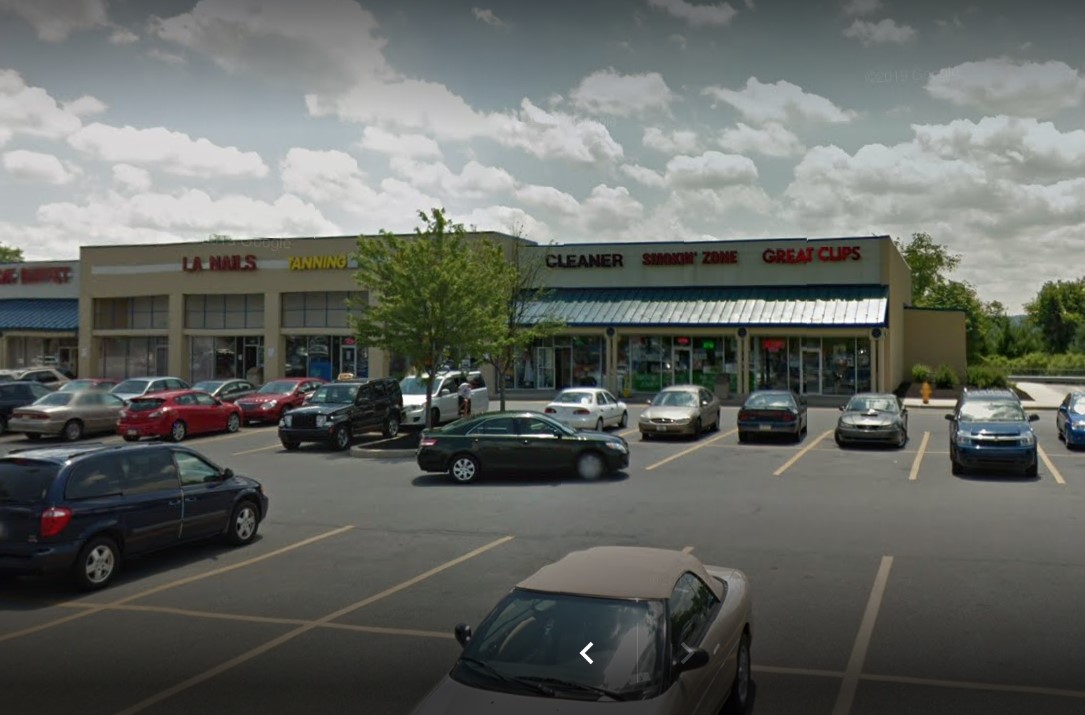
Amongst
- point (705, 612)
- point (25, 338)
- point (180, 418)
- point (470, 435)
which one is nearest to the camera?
point (705, 612)

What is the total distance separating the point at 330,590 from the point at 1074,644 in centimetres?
714

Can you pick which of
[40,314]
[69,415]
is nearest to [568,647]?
[69,415]

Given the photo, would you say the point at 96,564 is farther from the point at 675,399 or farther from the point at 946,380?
the point at 946,380

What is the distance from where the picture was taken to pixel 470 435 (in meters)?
18.3

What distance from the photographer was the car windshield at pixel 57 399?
Result: 25953mm

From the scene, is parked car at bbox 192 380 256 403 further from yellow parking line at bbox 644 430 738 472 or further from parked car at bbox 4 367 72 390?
yellow parking line at bbox 644 430 738 472

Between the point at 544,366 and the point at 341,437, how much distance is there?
2093 cm

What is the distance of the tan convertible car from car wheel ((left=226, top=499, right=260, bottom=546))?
7123mm

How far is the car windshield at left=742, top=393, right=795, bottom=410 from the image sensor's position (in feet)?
81.1

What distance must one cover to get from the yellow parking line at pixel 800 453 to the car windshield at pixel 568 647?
14.0 m

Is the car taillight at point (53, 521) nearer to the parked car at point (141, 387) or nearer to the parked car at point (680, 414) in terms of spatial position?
the parked car at point (680, 414)

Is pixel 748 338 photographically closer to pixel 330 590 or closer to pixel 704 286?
pixel 704 286

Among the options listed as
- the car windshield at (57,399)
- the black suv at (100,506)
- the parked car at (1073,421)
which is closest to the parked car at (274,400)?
the car windshield at (57,399)

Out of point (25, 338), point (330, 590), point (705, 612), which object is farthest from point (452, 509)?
point (25, 338)
